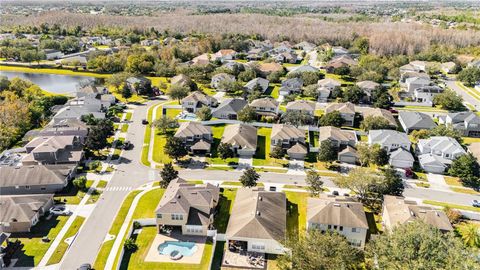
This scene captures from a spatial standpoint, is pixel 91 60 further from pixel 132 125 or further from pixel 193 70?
pixel 132 125

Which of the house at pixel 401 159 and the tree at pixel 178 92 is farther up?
the tree at pixel 178 92

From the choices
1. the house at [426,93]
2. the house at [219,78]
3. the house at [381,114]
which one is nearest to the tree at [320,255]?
the house at [381,114]

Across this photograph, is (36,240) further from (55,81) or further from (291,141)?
(55,81)

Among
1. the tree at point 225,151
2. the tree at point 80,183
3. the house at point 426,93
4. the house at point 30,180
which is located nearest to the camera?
the house at point 30,180

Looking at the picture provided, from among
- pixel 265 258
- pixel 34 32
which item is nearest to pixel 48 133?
pixel 265 258

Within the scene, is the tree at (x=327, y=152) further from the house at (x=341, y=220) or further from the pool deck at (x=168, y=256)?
the pool deck at (x=168, y=256)

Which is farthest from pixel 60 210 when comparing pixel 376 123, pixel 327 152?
pixel 376 123

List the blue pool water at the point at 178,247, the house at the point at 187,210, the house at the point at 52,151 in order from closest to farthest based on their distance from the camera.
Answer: the blue pool water at the point at 178,247, the house at the point at 187,210, the house at the point at 52,151
